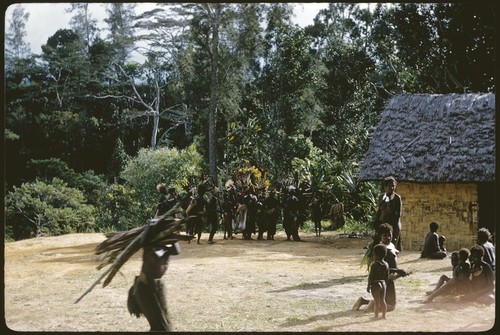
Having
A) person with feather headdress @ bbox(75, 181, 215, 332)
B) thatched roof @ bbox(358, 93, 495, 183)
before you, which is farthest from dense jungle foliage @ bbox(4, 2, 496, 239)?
person with feather headdress @ bbox(75, 181, 215, 332)

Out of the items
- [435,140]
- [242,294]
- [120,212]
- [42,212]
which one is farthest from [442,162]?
[42,212]

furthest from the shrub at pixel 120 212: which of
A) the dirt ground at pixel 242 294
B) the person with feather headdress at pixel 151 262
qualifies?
the person with feather headdress at pixel 151 262

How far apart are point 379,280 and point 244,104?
18.7m

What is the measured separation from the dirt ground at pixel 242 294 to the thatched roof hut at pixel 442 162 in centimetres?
109

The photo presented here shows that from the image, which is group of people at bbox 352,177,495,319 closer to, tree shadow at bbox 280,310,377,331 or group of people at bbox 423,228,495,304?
group of people at bbox 423,228,495,304

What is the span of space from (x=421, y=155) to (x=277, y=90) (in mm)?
8278

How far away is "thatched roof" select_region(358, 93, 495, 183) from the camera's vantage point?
1136 cm

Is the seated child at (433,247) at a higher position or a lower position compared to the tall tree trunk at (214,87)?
lower

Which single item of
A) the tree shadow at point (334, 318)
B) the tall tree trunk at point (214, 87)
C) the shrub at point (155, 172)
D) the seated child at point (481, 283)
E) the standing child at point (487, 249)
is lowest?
the tree shadow at point (334, 318)

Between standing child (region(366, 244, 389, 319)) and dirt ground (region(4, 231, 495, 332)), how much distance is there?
0.54ft

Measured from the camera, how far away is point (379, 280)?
5.84 m

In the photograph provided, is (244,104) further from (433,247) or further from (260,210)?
(433,247)

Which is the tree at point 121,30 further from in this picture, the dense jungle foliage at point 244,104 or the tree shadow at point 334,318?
the tree shadow at point 334,318

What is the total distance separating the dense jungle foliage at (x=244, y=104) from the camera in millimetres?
17250
